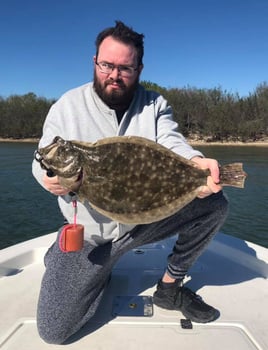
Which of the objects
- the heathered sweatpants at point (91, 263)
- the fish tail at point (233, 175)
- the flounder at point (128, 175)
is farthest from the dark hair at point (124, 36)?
the heathered sweatpants at point (91, 263)

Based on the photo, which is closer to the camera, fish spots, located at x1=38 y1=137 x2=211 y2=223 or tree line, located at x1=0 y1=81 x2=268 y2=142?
fish spots, located at x1=38 y1=137 x2=211 y2=223

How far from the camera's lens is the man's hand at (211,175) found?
2.49 meters

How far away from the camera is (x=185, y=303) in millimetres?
3117

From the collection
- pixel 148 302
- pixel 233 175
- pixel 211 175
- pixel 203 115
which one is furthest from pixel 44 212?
pixel 203 115

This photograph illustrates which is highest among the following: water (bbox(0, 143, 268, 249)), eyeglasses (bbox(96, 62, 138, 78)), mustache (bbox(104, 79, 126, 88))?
eyeglasses (bbox(96, 62, 138, 78))

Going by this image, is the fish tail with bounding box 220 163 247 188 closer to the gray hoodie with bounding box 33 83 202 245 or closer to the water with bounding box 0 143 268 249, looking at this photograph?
the gray hoodie with bounding box 33 83 202 245

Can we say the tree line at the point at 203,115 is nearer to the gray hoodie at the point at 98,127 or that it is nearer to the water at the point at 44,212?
the water at the point at 44,212

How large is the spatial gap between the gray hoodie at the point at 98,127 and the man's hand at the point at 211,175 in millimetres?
191

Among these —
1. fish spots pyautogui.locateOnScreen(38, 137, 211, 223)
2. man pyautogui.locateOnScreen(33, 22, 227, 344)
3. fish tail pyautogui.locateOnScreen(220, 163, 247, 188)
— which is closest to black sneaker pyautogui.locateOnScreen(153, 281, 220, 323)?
man pyautogui.locateOnScreen(33, 22, 227, 344)

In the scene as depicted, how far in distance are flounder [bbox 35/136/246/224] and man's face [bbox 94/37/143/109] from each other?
0.60 metres

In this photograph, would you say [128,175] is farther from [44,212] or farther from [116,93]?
[44,212]

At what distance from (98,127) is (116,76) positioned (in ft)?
1.32

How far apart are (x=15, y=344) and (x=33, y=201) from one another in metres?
12.8

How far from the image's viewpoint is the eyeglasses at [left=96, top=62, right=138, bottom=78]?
2.85 metres
